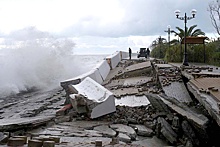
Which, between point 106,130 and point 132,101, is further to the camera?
point 132,101

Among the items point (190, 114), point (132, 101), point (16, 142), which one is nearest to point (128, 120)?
point (190, 114)

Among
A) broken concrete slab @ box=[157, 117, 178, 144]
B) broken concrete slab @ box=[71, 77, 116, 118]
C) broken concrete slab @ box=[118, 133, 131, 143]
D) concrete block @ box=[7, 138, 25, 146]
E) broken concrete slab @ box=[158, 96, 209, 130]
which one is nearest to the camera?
concrete block @ box=[7, 138, 25, 146]

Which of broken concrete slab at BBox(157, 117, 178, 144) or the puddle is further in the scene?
the puddle

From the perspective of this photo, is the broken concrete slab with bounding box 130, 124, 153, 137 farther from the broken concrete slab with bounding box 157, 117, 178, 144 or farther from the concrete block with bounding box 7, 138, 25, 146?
the concrete block with bounding box 7, 138, 25, 146

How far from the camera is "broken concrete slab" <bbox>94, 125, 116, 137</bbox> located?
24.5ft

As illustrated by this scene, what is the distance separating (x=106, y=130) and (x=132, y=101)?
3.47 meters

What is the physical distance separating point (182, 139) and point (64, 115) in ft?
11.5

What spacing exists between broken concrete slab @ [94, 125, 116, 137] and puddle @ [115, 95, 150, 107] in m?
2.45

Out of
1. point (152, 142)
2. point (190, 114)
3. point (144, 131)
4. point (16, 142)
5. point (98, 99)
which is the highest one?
point (16, 142)

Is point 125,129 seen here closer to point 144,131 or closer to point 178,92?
point 144,131

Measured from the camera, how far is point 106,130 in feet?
25.8

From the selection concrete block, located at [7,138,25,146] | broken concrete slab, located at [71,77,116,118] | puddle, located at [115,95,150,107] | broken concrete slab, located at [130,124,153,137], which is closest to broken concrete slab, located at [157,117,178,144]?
broken concrete slab, located at [130,124,153,137]

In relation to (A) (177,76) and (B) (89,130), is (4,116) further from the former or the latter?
(A) (177,76)

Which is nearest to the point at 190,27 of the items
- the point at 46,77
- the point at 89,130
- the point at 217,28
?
the point at 217,28
